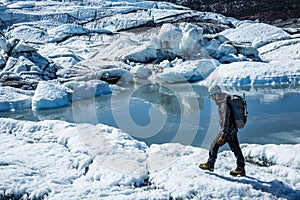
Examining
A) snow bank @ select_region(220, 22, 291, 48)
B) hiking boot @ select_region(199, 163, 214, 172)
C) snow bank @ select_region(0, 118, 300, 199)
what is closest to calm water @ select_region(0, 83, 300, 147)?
snow bank @ select_region(0, 118, 300, 199)

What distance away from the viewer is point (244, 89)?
13859 mm

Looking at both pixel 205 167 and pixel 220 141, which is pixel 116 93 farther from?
pixel 220 141

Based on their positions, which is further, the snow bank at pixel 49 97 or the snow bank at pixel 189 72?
the snow bank at pixel 189 72

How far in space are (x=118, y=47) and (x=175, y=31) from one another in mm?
4734

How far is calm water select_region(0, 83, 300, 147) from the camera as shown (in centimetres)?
685

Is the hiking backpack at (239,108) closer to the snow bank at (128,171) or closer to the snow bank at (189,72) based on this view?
the snow bank at (128,171)

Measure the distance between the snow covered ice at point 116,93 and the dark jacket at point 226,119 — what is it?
52 centimetres

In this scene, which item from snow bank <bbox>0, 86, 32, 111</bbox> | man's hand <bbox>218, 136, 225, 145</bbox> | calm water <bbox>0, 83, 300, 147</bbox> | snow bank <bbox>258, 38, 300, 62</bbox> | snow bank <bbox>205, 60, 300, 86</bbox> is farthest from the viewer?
snow bank <bbox>258, 38, 300, 62</bbox>

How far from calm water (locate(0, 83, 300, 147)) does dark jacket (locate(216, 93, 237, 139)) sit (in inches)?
102

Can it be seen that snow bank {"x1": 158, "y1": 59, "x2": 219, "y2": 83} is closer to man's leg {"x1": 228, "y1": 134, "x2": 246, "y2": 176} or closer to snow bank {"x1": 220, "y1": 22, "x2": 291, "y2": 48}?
snow bank {"x1": 220, "y1": 22, "x2": 291, "y2": 48}

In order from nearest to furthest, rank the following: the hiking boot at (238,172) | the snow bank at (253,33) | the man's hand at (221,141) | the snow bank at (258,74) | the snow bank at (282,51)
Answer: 1. the man's hand at (221,141)
2. the hiking boot at (238,172)
3. the snow bank at (258,74)
4. the snow bank at (282,51)
5. the snow bank at (253,33)

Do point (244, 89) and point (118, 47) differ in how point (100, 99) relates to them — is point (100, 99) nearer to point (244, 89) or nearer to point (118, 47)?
point (244, 89)

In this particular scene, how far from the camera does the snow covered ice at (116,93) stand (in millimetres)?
3555

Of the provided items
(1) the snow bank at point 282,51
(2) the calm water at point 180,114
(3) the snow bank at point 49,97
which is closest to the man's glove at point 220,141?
(2) the calm water at point 180,114
